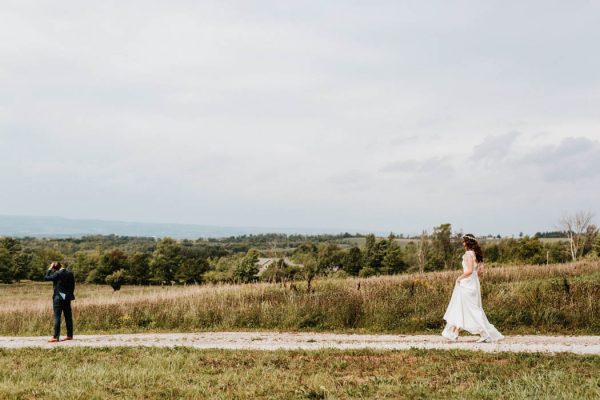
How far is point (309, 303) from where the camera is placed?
18016mm

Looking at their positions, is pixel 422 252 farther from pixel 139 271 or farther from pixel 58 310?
pixel 139 271

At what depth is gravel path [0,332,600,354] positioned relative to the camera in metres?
11.8

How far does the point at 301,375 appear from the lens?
9.03 m

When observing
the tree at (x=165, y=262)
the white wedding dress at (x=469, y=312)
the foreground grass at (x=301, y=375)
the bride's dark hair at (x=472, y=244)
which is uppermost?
the bride's dark hair at (x=472, y=244)

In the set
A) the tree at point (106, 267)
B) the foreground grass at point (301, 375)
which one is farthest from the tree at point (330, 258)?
the foreground grass at point (301, 375)

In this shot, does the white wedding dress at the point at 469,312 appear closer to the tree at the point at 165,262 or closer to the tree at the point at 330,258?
the tree at the point at 330,258

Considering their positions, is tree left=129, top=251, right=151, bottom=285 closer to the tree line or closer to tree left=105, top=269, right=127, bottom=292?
the tree line

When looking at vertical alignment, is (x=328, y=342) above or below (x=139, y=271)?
above

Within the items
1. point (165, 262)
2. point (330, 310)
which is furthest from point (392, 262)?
point (330, 310)

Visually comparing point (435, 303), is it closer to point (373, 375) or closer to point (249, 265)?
point (373, 375)

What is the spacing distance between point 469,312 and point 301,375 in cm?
541

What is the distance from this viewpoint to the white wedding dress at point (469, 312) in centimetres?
1246

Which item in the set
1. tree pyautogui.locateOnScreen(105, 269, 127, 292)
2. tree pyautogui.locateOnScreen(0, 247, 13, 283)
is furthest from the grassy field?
tree pyautogui.locateOnScreen(0, 247, 13, 283)

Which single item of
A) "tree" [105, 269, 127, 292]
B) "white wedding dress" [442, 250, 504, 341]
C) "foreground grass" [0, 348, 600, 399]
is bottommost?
"tree" [105, 269, 127, 292]
